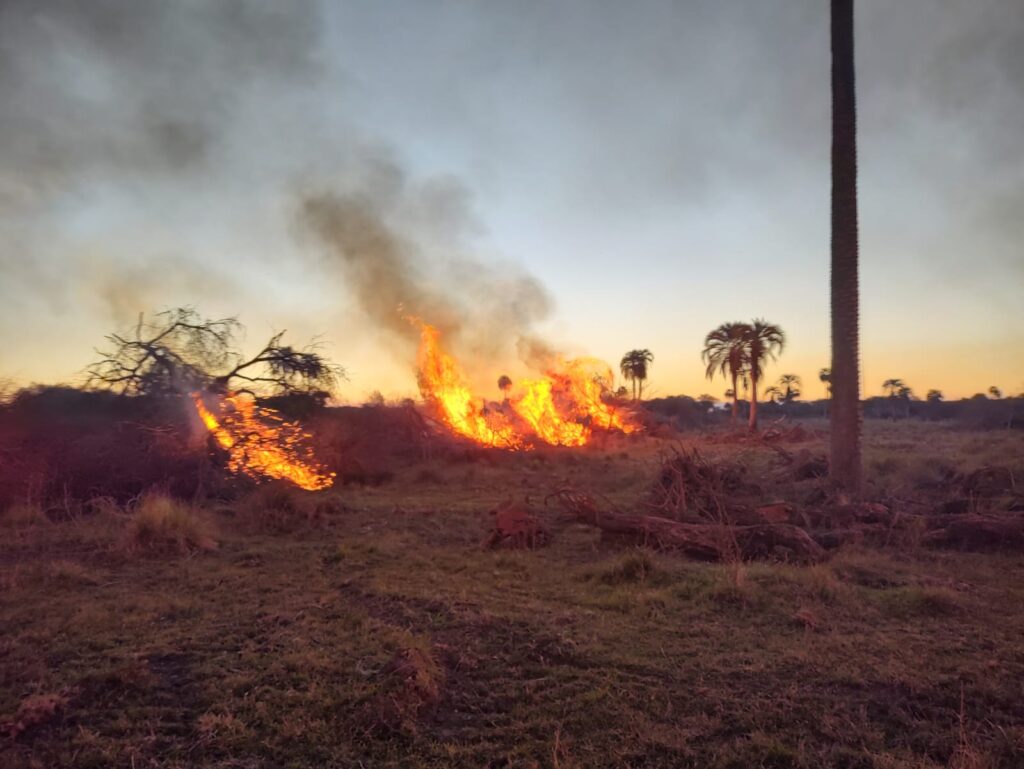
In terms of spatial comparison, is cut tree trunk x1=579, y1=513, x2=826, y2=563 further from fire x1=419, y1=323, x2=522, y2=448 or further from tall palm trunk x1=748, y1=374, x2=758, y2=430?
tall palm trunk x1=748, y1=374, x2=758, y2=430

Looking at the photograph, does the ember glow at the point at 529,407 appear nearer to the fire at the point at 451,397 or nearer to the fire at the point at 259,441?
the fire at the point at 451,397

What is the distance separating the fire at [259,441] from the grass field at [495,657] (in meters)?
5.33

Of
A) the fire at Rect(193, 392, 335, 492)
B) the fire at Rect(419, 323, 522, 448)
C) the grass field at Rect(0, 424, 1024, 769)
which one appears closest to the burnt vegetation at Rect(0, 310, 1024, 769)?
the grass field at Rect(0, 424, 1024, 769)

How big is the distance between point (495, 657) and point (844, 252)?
1191cm

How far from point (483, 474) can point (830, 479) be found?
11.2 m

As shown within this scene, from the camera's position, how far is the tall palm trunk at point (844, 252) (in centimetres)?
1332

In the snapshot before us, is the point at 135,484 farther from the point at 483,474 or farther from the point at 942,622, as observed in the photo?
the point at 942,622

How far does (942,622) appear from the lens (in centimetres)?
628

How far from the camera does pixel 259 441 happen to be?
15.8 metres

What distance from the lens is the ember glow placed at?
26.8 m

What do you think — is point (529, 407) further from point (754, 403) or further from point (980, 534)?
point (980, 534)

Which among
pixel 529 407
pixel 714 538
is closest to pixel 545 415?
pixel 529 407

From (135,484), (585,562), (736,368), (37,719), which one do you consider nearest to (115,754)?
(37,719)

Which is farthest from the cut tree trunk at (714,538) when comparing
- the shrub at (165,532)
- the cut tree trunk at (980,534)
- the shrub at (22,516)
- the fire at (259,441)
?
the shrub at (22,516)
